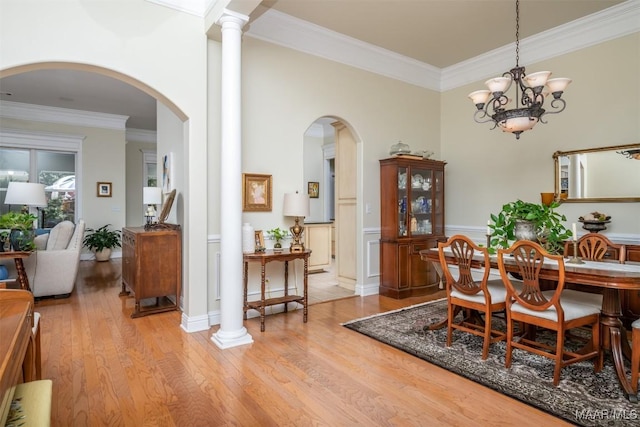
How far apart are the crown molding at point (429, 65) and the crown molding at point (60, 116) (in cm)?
550

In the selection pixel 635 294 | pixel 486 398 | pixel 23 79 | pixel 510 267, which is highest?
pixel 23 79

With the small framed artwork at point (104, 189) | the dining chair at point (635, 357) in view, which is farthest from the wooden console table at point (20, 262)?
the dining chair at point (635, 357)

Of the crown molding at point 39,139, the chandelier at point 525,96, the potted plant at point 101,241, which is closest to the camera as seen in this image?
the chandelier at point 525,96

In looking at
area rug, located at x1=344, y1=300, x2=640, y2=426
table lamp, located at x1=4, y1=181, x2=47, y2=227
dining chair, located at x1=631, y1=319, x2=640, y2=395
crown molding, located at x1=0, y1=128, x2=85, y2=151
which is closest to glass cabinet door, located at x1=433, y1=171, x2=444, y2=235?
area rug, located at x1=344, y1=300, x2=640, y2=426

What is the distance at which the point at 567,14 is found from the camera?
165 inches

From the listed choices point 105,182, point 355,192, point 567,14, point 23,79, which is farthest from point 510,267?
point 105,182

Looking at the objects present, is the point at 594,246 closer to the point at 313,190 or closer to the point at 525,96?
the point at 525,96

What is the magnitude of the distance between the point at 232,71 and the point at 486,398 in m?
3.19

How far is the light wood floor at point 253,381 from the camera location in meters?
2.13

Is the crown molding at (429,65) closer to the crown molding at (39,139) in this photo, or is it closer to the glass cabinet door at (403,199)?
the glass cabinet door at (403,199)

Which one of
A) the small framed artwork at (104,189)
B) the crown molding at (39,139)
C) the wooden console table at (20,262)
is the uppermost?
the crown molding at (39,139)

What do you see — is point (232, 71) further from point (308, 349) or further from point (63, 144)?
Result: point (63, 144)

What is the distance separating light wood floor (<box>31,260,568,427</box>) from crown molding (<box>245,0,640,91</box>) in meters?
3.26

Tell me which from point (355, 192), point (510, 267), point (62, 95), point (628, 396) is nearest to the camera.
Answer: point (628, 396)
